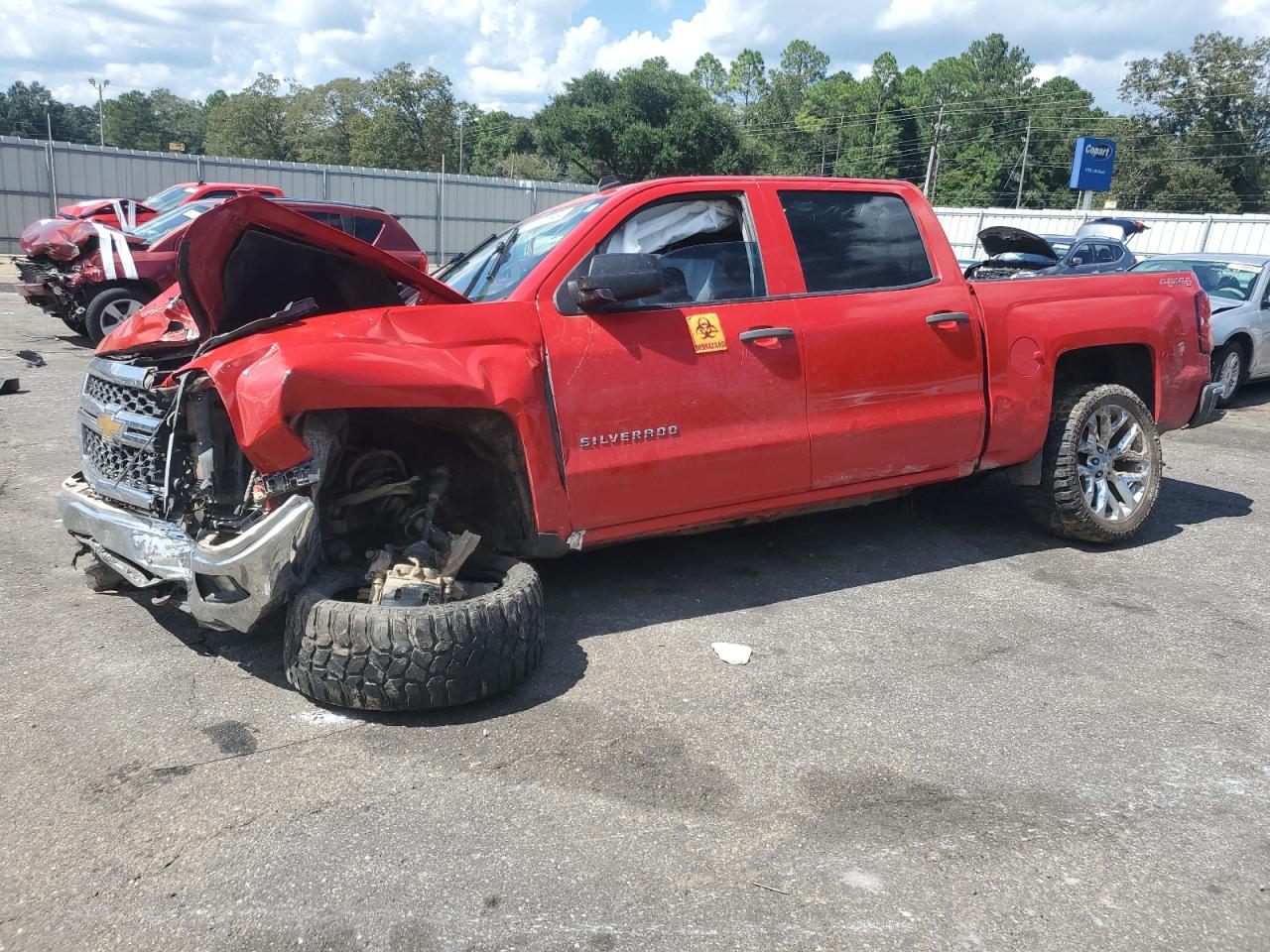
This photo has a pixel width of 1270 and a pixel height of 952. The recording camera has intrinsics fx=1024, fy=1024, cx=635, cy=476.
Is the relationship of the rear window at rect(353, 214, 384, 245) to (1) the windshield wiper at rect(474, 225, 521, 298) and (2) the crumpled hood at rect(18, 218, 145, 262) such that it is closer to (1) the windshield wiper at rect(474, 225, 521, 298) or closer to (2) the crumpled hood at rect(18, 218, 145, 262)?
(2) the crumpled hood at rect(18, 218, 145, 262)

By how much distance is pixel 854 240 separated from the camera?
16.2 ft

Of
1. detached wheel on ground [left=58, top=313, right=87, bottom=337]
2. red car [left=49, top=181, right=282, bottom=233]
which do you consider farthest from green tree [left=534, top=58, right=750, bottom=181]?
detached wheel on ground [left=58, top=313, right=87, bottom=337]

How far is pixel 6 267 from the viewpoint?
68.7 feet

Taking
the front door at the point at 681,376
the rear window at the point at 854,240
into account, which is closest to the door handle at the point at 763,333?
the front door at the point at 681,376

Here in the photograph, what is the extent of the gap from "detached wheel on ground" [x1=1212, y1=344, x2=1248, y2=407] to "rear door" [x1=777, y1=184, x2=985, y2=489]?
297 inches

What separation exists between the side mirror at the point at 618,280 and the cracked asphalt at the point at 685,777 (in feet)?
4.67

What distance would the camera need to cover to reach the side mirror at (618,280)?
4.00m

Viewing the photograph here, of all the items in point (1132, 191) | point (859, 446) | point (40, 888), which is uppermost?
point (1132, 191)

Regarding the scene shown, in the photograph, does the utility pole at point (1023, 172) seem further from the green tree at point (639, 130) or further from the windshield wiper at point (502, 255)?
the windshield wiper at point (502, 255)

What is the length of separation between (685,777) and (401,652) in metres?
1.03

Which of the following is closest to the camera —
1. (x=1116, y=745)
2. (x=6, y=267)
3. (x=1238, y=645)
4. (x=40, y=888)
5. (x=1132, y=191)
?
(x=40, y=888)

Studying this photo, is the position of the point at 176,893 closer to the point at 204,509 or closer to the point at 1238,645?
the point at 204,509

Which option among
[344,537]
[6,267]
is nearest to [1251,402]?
[344,537]

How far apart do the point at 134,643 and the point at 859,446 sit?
324 centimetres
